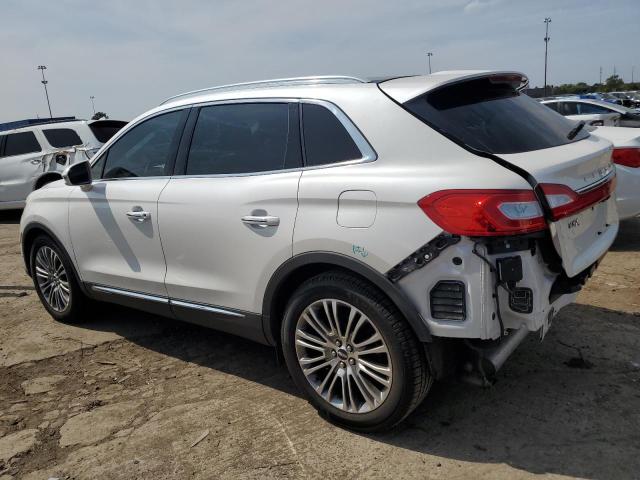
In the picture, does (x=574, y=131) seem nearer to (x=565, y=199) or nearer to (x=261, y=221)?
(x=565, y=199)

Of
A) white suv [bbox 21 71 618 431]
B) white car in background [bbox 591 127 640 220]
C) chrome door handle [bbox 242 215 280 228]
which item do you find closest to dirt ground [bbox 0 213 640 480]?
white suv [bbox 21 71 618 431]

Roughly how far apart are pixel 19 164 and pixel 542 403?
10.8 metres

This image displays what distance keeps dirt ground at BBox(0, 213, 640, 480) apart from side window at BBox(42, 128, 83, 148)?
712 cm

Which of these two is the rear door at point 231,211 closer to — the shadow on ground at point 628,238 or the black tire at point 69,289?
the black tire at point 69,289

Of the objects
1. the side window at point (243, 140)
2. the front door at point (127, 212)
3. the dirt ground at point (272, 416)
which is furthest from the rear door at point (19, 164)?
the side window at point (243, 140)

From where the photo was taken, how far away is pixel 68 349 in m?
4.45

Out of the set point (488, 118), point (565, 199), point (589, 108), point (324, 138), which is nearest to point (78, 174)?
point (324, 138)

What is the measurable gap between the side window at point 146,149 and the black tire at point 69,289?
863 mm

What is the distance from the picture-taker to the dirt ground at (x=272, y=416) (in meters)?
2.79

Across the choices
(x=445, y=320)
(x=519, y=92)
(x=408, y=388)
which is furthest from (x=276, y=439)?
(x=519, y=92)

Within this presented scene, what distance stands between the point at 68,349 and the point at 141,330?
57 cm

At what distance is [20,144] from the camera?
11.3 m

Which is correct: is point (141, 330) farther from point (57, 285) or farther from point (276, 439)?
point (276, 439)

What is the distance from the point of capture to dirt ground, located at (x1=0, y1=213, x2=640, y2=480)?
279 centimetres
